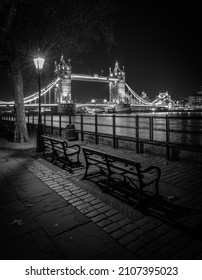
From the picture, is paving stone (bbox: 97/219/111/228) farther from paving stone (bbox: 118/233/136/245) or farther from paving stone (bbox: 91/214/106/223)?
paving stone (bbox: 118/233/136/245)

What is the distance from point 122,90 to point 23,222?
4516 inches

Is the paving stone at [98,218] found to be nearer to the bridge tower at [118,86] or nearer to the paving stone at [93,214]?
the paving stone at [93,214]

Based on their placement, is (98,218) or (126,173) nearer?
(98,218)

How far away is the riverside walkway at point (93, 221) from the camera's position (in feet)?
9.98

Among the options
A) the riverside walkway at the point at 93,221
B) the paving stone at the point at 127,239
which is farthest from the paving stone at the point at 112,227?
the paving stone at the point at 127,239

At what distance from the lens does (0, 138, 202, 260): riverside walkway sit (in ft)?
9.98

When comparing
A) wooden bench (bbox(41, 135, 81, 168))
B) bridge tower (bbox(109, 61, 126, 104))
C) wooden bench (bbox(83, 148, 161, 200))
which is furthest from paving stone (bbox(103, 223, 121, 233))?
bridge tower (bbox(109, 61, 126, 104))

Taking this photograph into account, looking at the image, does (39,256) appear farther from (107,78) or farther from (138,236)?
(107,78)

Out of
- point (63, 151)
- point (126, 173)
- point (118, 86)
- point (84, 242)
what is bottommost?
point (84, 242)

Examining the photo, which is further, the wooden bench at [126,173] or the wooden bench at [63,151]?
the wooden bench at [63,151]

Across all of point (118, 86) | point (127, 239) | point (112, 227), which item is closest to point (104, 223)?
point (112, 227)

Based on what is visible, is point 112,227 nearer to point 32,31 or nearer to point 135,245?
point 135,245

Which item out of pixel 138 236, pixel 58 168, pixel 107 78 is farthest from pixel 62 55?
pixel 107 78

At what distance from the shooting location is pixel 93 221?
12.5ft
